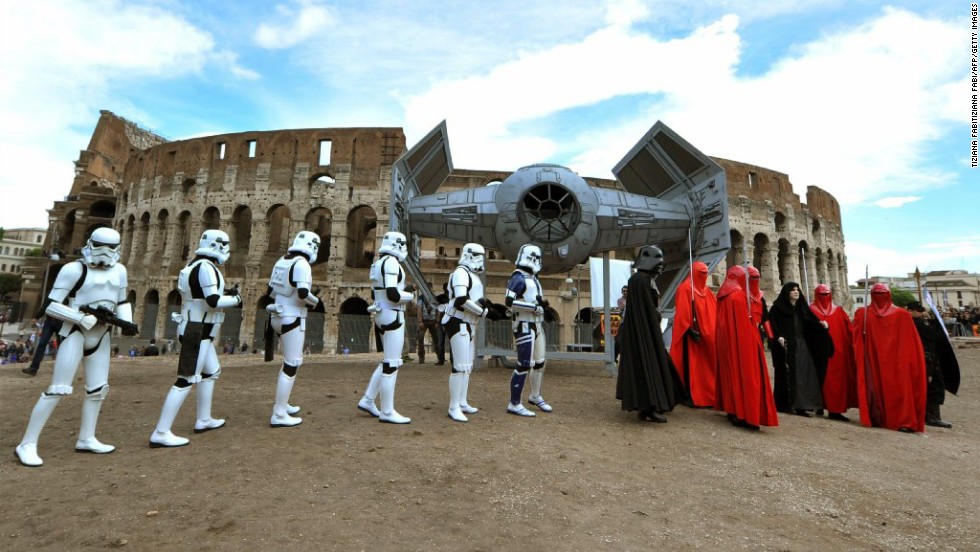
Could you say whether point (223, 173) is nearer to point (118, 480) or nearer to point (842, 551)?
point (118, 480)

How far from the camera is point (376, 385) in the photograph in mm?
4672

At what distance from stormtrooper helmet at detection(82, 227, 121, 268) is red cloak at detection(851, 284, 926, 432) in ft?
25.5

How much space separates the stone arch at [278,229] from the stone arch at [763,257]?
2736 centimetres

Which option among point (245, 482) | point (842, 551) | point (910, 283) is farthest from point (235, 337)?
point (910, 283)

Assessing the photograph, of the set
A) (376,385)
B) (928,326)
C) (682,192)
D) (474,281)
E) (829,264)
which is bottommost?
(376,385)

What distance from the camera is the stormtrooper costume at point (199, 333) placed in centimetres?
351

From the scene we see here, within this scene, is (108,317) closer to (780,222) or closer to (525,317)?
(525,317)

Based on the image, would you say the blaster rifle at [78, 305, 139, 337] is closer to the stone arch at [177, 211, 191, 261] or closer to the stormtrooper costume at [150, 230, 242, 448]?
the stormtrooper costume at [150, 230, 242, 448]

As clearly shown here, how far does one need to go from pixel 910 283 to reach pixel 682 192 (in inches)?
4612

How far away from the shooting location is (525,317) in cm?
482

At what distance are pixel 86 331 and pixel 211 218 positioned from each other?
25468mm

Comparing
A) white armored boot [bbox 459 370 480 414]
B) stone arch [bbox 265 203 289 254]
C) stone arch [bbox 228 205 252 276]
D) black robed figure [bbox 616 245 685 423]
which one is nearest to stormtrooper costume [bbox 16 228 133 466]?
white armored boot [bbox 459 370 480 414]

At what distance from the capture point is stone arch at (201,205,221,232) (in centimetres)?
2419

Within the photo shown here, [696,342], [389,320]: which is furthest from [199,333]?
[696,342]
